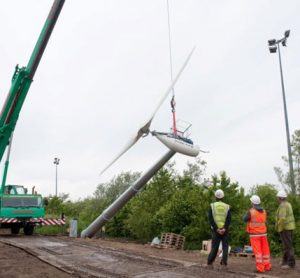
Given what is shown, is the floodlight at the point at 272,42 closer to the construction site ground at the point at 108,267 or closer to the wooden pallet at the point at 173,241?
the wooden pallet at the point at 173,241

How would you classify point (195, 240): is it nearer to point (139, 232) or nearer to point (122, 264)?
point (139, 232)

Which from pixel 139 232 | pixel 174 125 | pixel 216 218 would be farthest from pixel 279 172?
pixel 216 218

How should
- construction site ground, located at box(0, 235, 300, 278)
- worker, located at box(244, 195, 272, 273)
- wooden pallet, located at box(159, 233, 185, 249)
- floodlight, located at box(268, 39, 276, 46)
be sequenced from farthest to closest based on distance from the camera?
floodlight, located at box(268, 39, 276, 46)
wooden pallet, located at box(159, 233, 185, 249)
worker, located at box(244, 195, 272, 273)
construction site ground, located at box(0, 235, 300, 278)

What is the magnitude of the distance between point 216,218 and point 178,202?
11070 mm

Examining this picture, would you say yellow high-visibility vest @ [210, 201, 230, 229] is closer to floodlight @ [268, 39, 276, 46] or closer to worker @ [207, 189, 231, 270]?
worker @ [207, 189, 231, 270]

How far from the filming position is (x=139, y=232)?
22.6 m

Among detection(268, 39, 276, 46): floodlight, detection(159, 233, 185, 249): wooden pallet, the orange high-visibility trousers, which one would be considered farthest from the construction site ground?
detection(268, 39, 276, 46): floodlight

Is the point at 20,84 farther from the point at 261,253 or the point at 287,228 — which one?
the point at 287,228

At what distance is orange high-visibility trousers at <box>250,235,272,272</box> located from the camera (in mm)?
8837

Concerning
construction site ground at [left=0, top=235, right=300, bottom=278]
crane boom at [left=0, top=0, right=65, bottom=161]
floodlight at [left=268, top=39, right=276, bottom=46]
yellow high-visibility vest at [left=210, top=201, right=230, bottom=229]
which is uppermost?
floodlight at [left=268, top=39, right=276, bottom=46]

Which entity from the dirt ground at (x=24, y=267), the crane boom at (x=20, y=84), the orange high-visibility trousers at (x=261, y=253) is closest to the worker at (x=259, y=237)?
the orange high-visibility trousers at (x=261, y=253)

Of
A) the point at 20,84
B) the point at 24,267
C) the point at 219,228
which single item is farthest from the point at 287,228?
the point at 20,84

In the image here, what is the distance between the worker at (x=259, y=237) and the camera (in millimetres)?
8956

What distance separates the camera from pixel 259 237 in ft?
30.1
